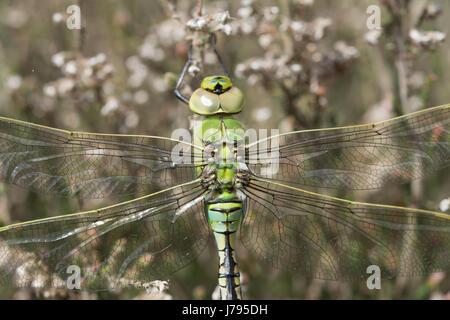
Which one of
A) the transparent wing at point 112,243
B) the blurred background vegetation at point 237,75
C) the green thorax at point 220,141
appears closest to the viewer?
the transparent wing at point 112,243

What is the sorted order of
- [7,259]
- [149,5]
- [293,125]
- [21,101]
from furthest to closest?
[149,5] → [21,101] → [293,125] → [7,259]

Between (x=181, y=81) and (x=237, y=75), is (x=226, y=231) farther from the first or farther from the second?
(x=237, y=75)

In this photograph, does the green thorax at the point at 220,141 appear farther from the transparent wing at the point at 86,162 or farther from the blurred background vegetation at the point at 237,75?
the blurred background vegetation at the point at 237,75

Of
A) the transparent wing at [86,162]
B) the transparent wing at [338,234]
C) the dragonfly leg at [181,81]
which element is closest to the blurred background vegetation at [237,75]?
the dragonfly leg at [181,81]

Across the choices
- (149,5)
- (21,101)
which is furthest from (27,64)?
(149,5)

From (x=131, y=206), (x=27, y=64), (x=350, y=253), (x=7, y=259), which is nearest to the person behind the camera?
(x=7, y=259)

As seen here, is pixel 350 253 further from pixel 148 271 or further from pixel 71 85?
pixel 71 85

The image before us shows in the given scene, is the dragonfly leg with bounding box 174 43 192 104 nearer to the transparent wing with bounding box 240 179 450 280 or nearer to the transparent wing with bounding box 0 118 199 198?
the transparent wing with bounding box 0 118 199 198

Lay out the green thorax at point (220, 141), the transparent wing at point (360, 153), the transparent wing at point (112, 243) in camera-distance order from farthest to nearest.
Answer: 1. the green thorax at point (220, 141)
2. the transparent wing at point (360, 153)
3. the transparent wing at point (112, 243)
